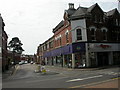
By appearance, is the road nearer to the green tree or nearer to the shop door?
the shop door

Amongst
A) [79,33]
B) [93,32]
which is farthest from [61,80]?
[93,32]

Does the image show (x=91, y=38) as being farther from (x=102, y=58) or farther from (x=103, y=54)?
(x=102, y=58)

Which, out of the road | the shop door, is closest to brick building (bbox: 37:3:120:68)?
the shop door

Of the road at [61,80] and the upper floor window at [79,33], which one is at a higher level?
the upper floor window at [79,33]

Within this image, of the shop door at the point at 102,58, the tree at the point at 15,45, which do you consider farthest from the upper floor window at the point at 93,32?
the tree at the point at 15,45

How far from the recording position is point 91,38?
100ft

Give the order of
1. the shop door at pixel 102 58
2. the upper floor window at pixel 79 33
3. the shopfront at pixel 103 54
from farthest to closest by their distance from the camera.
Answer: the shop door at pixel 102 58, the upper floor window at pixel 79 33, the shopfront at pixel 103 54

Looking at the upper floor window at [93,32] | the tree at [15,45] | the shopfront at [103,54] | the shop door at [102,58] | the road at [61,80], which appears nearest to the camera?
the road at [61,80]

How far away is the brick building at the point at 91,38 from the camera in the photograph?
2992 cm

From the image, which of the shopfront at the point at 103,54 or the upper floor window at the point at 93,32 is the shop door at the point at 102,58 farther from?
the upper floor window at the point at 93,32

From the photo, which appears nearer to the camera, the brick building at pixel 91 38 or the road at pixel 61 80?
the road at pixel 61 80

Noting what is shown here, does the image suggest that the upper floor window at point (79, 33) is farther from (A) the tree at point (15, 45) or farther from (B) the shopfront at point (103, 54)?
(A) the tree at point (15, 45)

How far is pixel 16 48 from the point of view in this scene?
103m

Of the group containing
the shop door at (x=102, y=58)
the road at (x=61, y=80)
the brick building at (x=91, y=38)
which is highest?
the brick building at (x=91, y=38)
